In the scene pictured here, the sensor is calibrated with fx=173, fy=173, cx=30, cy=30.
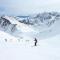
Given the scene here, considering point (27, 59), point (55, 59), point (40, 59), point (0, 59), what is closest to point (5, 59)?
point (0, 59)

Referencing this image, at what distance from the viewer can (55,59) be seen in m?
14.4

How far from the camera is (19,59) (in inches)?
563

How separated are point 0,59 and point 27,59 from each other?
2239 millimetres

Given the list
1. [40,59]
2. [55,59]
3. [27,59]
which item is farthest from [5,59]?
[55,59]

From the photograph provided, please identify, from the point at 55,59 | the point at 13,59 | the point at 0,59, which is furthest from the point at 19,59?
the point at 55,59

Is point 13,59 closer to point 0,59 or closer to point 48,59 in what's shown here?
point 0,59

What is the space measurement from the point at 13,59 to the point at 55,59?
347 cm

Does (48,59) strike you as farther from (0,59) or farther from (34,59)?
(0,59)

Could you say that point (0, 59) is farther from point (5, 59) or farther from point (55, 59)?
point (55, 59)

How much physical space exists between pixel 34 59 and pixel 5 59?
2426mm

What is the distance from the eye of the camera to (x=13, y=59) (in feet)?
46.6

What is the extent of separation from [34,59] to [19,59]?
1.29 m

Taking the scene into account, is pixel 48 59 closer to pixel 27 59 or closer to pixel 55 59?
pixel 55 59

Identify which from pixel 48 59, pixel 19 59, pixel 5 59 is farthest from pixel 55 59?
pixel 5 59
